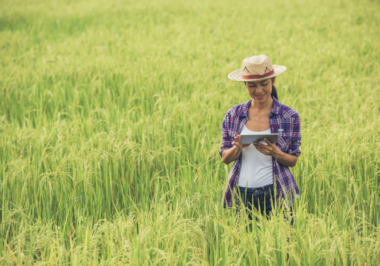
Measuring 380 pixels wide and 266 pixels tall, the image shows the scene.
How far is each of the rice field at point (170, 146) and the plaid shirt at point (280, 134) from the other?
0.18 metres

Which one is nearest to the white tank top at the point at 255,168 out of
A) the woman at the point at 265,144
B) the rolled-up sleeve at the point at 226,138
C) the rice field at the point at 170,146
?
the woman at the point at 265,144

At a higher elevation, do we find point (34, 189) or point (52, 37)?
point (52, 37)

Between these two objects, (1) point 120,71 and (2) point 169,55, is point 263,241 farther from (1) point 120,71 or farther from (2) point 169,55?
(2) point 169,55

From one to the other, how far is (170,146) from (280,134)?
132cm

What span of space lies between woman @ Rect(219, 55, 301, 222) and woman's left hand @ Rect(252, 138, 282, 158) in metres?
0.02

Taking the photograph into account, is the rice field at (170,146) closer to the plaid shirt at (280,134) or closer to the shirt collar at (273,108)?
the plaid shirt at (280,134)

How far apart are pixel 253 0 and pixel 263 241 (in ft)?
46.8

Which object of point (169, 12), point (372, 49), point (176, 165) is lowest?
point (176, 165)

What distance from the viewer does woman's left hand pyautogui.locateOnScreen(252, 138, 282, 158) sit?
6.39ft

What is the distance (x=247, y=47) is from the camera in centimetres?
759

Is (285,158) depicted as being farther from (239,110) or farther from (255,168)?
(239,110)

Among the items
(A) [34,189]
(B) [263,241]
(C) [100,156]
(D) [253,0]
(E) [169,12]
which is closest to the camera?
(B) [263,241]

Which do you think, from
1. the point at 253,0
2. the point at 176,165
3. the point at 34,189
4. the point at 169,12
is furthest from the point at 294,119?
the point at 253,0

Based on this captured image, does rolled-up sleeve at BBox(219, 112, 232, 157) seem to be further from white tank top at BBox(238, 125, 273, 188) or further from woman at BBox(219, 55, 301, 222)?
white tank top at BBox(238, 125, 273, 188)
